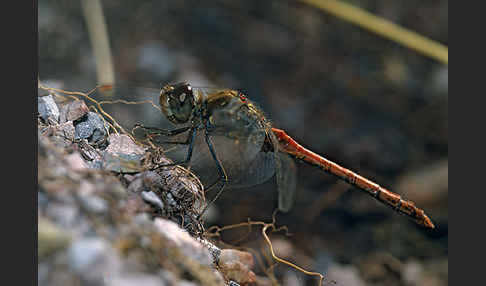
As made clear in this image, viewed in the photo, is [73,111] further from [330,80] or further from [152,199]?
[330,80]

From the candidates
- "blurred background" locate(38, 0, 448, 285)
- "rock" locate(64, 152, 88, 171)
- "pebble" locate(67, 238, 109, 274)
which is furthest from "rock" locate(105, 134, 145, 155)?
"blurred background" locate(38, 0, 448, 285)

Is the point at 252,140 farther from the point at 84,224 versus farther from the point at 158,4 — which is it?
the point at 158,4

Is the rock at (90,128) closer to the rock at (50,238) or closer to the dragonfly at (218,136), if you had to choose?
the dragonfly at (218,136)

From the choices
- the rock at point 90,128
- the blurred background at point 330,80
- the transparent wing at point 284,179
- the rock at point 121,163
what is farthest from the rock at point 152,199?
the blurred background at point 330,80

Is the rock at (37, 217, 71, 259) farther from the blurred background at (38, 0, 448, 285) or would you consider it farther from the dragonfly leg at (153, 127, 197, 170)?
the blurred background at (38, 0, 448, 285)

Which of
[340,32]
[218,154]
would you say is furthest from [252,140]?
[340,32]

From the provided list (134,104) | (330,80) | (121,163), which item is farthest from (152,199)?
(330,80)
